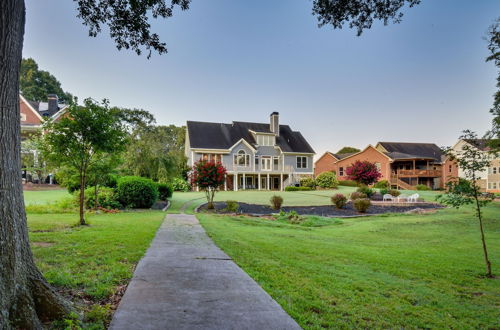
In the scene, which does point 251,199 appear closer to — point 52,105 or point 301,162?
point 301,162

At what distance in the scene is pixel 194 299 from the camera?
3.08 metres

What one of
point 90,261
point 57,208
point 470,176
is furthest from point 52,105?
point 470,176

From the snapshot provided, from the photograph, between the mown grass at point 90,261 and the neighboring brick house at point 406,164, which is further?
the neighboring brick house at point 406,164

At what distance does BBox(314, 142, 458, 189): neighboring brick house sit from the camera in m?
39.9

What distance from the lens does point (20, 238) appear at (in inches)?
103

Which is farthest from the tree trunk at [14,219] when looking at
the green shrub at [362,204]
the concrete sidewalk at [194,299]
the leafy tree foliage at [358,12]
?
the green shrub at [362,204]

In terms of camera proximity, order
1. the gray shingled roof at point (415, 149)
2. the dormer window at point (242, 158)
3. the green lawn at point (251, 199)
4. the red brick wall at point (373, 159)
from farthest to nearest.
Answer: the gray shingled roof at point (415, 149), the red brick wall at point (373, 159), the dormer window at point (242, 158), the green lawn at point (251, 199)

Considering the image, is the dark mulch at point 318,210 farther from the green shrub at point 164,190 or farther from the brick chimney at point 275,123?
the brick chimney at point 275,123

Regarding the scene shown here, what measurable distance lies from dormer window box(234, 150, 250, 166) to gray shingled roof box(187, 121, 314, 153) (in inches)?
65.5

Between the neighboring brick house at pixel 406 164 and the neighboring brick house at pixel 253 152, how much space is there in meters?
9.54

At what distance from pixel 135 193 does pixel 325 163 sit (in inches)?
1633

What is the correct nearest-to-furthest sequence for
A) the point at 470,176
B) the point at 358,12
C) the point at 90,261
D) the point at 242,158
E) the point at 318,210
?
the point at 90,261, the point at 358,12, the point at 470,176, the point at 318,210, the point at 242,158

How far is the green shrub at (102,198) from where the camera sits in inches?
558

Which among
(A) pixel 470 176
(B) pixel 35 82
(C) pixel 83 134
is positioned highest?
(B) pixel 35 82
